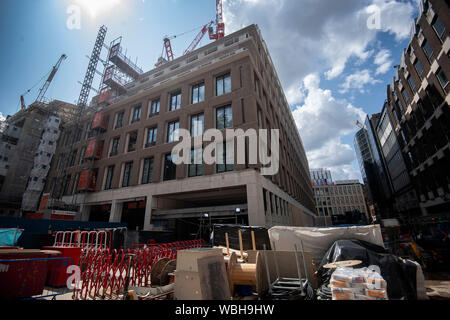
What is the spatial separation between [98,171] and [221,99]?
1989cm

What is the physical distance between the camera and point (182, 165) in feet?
65.7

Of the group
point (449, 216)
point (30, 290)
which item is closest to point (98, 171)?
point (30, 290)

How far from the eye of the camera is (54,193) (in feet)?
99.5

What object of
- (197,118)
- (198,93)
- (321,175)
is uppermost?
(321,175)

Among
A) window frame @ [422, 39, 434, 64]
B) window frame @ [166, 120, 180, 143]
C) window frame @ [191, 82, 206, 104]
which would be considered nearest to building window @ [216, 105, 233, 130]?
window frame @ [191, 82, 206, 104]

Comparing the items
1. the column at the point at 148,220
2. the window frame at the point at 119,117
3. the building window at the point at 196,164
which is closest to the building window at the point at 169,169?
the building window at the point at 196,164

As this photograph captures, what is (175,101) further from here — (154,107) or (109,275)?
(109,275)

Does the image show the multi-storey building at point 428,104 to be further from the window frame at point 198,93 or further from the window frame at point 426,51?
the window frame at point 198,93

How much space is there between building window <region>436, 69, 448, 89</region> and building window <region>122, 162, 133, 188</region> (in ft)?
120

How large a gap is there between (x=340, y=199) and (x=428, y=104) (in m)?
66.8

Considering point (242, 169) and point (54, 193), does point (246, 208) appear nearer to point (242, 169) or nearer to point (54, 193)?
point (242, 169)

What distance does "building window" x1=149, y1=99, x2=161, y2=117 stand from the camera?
83.7ft

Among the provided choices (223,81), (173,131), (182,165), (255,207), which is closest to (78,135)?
(173,131)

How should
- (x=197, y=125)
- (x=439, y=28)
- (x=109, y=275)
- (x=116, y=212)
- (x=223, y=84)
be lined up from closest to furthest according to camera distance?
(x=109, y=275)
(x=439, y=28)
(x=197, y=125)
(x=223, y=84)
(x=116, y=212)
